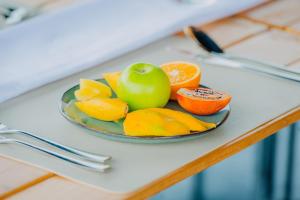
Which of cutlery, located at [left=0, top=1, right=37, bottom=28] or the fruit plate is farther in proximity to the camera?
cutlery, located at [left=0, top=1, right=37, bottom=28]

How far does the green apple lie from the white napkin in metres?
0.24

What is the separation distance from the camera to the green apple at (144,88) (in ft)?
4.36

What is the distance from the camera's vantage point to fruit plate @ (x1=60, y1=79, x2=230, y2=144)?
4.16 ft

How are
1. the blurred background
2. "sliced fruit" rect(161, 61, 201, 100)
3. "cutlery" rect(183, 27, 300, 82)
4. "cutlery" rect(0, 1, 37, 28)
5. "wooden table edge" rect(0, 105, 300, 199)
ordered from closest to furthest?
"wooden table edge" rect(0, 105, 300, 199) → "sliced fruit" rect(161, 61, 201, 100) → "cutlery" rect(183, 27, 300, 82) → "cutlery" rect(0, 1, 37, 28) → the blurred background

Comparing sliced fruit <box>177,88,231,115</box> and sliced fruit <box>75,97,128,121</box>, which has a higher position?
sliced fruit <box>75,97,128,121</box>

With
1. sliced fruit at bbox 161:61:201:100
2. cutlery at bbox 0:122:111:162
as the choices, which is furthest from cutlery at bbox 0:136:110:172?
sliced fruit at bbox 161:61:201:100

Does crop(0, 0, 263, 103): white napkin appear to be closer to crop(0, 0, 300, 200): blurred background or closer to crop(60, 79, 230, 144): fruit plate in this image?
crop(60, 79, 230, 144): fruit plate

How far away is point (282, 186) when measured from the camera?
2320 millimetres

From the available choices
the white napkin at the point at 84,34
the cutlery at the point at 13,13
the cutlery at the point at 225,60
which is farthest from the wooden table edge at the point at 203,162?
the cutlery at the point at 13,13

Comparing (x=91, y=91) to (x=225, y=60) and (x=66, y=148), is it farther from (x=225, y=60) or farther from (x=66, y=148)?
(x=225, y=60)

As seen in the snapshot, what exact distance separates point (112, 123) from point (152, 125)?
8 centimetres

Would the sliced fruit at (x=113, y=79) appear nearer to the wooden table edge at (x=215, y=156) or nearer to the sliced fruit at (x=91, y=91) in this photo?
the sliced fruit at (x=91, y=91)

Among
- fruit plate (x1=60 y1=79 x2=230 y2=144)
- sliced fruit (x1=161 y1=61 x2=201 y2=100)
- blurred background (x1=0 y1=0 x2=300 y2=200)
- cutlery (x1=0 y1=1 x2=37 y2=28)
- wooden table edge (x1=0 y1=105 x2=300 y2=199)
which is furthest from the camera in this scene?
blurred background (x1=0 y1=0 x2=300 y2=200)

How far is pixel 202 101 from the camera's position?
1.32 meters
